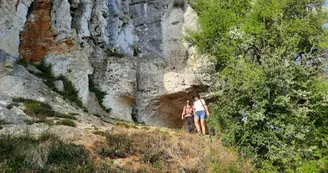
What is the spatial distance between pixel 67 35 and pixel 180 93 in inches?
320

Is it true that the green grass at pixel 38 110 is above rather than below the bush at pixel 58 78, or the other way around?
below

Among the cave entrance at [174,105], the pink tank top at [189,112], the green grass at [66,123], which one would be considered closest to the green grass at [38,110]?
the green grass at [66,123]

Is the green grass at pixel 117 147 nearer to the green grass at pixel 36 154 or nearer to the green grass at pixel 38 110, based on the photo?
the green grass at pixel 36 154

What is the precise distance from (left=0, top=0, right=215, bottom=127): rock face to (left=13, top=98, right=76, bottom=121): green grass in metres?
1.01

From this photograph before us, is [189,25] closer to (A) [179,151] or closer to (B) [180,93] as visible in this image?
Answer: (B) [180,93]

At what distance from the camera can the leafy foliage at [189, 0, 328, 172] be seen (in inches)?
425

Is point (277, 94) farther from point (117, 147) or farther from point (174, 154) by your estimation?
point (117, 147)

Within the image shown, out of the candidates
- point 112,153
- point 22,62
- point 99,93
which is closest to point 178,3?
point 99,93

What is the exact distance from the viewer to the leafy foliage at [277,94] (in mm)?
10805

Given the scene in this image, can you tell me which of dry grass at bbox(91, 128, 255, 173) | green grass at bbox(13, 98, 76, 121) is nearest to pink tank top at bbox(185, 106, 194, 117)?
dry grass at bbox(91, 128, 255, 173)

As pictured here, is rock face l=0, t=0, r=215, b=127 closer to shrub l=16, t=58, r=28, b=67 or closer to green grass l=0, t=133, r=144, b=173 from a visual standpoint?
shrub l=16, t=58, r=28, b=67

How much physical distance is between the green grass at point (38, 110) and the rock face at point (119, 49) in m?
1.01

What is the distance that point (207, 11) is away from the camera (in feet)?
59.9

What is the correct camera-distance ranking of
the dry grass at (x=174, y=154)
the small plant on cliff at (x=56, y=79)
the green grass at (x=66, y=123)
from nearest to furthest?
the dry grass at (x=174, y=154) < the green grass at (x=66, y=123) < the small plant on cliff at (x=56, y=79)
